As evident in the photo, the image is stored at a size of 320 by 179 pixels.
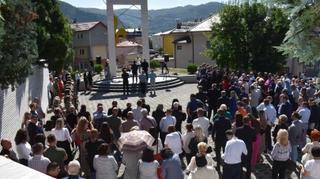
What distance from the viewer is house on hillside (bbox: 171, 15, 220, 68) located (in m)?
57.3

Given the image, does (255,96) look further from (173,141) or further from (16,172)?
(16,172)

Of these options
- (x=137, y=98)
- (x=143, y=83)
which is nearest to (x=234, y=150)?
(x=137, y=98)

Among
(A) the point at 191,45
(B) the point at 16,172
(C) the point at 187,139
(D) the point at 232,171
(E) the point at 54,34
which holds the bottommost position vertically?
(D) the point at 232,171

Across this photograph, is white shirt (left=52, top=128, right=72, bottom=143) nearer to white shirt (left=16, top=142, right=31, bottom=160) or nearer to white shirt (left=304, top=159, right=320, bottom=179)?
white shirt (left=16, top=142, right=31, bottom=160)

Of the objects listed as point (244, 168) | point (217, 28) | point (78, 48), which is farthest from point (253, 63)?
point (78, 48)

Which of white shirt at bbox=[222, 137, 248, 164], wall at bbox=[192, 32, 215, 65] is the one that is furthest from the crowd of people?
wall at bbox=[192, 32, 215, 65]

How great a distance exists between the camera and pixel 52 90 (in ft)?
84.3

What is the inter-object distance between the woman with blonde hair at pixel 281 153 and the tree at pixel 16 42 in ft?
19.3

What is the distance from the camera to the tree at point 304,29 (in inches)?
233

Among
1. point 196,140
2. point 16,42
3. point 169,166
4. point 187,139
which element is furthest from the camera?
point 187,139

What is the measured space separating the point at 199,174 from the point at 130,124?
429 cm

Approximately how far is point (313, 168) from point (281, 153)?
6.02 feet

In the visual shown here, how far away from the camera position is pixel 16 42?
971cm

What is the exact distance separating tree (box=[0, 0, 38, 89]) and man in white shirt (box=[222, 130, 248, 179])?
472 centimetres
